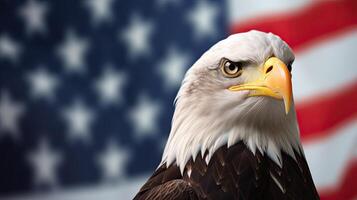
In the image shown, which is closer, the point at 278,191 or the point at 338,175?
the point at 278,191

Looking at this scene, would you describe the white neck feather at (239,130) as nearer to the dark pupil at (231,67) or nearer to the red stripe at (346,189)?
the dark pupil at (231,67)

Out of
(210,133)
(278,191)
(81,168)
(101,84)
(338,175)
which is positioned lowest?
(278,191)

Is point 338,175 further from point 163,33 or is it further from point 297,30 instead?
point 163,33

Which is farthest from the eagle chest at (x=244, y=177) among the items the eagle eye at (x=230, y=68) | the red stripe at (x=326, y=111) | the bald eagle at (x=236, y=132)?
the red stripe at (x=326, y=111)

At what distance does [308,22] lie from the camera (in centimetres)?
231

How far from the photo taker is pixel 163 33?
2344mm

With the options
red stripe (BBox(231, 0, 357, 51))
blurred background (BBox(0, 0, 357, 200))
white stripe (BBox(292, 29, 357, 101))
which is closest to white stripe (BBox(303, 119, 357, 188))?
blurred background (BBox(0, 0, 357, 200))

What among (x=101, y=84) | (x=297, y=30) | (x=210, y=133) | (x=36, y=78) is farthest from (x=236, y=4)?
(x=210, y=133)

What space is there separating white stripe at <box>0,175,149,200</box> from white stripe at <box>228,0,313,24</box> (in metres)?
0.49

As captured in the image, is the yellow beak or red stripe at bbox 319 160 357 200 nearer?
the yellow beak

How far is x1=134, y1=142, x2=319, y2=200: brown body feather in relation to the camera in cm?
129

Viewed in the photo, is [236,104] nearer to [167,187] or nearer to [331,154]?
[167,187]

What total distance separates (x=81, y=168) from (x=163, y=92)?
0.29 m

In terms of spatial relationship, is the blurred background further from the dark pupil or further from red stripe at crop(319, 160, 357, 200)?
the dark pupil
